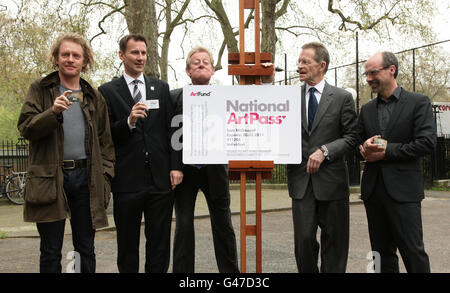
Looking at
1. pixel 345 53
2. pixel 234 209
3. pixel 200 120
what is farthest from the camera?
pixel 345 53

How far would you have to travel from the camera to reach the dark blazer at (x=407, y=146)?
3.52 meters

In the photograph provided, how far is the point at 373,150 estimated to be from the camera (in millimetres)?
3576

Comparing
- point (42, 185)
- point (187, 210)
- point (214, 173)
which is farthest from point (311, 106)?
point (42, 185)

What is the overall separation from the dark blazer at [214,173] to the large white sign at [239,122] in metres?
0.39

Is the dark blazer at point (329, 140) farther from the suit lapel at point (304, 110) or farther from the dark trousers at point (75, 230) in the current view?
the dark trousers at point (75, 230)

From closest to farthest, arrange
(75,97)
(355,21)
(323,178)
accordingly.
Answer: (75,97) → (323,178) → (355,21)

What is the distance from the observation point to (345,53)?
1966cm

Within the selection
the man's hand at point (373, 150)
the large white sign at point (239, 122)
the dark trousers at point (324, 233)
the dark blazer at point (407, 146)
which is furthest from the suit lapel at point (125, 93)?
the dark blazer at point (407, 146)

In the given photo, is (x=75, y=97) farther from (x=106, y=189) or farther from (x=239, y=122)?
(x=239, y=122)

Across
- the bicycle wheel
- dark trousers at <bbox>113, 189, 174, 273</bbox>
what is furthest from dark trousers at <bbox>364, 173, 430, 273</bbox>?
the bicycle wheel

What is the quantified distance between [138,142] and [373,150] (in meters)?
1.91

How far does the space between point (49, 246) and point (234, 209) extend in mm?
6916

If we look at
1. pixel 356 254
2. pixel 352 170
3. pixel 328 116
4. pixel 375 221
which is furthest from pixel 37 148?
pixel 352 170
